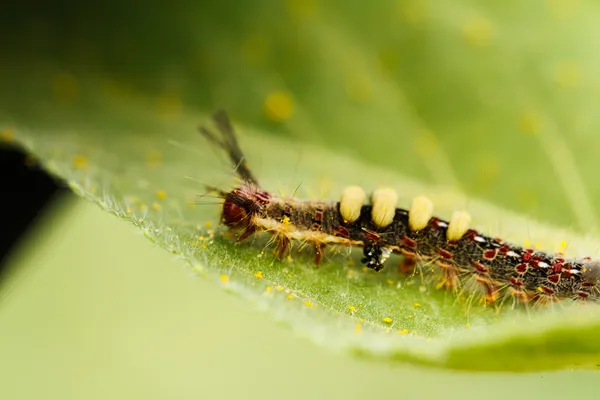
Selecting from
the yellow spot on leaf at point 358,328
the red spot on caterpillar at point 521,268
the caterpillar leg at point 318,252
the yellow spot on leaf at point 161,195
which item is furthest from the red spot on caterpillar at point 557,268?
the yellow spot on leaf at point 161,195

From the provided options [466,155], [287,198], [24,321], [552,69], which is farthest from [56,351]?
[552,69]

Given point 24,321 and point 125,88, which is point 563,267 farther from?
point 24,321

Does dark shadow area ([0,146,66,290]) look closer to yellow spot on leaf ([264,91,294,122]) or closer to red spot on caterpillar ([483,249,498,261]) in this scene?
yellow spot on leaf ([264,91,294,122])

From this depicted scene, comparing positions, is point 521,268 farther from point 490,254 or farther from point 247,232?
point 247,232

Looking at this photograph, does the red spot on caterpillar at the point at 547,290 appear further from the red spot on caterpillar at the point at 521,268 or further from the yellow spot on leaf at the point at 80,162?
the yellow spot on leaf at the point at 80,162

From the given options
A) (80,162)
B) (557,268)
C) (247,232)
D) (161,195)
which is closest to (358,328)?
(247,232)

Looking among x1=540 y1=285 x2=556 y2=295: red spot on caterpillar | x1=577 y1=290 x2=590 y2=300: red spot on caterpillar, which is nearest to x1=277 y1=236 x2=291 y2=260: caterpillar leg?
x1=540 y1=285 x2=556 y2=295: red spot on caterpillar

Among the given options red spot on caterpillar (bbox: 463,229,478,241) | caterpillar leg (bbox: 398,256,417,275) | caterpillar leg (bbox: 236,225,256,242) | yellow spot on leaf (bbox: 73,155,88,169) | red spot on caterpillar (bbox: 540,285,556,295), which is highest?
red spot on caterpillar (bbox: 463,229,478,241)
